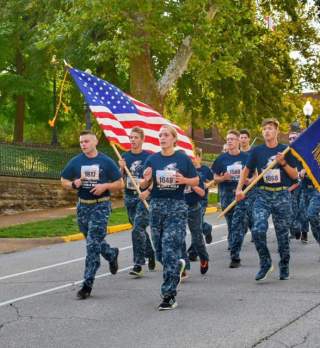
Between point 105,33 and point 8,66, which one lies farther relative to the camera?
point 8,66

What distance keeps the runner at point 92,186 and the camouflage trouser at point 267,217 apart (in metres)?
1.79

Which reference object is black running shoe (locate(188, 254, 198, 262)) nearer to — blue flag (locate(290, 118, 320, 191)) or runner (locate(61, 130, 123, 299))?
blue flag (locate(290, 118, 320, 191))

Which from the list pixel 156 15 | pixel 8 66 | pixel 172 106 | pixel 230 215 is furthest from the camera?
pixel 172 106

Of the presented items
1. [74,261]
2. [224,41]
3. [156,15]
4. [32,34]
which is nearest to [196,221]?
[74,261]

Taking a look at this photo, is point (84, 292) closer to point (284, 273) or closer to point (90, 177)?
point (90, 177)

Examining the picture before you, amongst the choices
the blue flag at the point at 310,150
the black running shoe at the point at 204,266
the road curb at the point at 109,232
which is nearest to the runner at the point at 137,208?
the black running shoe at the point at 204,266

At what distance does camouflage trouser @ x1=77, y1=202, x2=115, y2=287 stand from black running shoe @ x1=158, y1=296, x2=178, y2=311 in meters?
1.14

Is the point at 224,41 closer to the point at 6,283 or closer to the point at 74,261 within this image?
the point at 74,261

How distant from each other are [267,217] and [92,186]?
2204 millimetres

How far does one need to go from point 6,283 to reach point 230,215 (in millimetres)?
3809

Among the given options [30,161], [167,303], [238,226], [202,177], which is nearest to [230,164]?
[202,177]

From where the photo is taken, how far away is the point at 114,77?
33688mm

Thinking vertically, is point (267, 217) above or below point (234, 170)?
below

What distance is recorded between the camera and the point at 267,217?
363 inches
